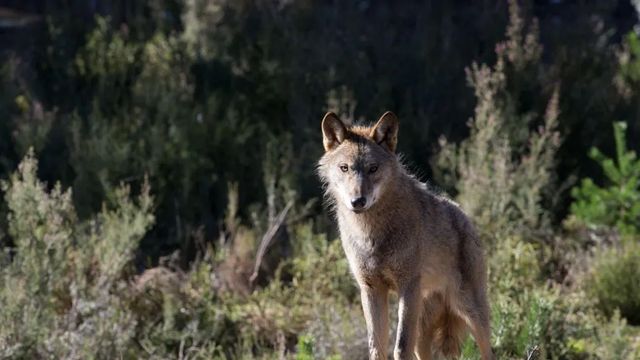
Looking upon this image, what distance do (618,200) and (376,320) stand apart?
12.2ft

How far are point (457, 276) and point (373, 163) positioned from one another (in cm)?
82

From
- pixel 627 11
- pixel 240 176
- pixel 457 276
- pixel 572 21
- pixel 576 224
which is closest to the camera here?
pixel 457 276

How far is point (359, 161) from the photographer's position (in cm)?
518

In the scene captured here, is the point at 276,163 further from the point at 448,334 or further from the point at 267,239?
the point at 448,334

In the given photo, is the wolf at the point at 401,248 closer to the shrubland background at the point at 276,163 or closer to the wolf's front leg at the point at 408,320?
the wolf's front leg at the point at 408,320

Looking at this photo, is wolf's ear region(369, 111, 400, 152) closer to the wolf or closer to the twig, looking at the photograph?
the wolf

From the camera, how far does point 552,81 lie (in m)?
9.98

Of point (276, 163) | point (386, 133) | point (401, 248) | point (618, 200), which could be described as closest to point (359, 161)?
point (386, 133)

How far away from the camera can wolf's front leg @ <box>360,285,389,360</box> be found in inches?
202

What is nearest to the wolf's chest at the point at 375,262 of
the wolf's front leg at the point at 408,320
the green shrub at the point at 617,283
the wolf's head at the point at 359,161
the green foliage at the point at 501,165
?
the wolf's front leg at the point at 408,320

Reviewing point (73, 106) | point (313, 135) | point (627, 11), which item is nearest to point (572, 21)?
point (627, 11)

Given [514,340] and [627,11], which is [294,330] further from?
[627,11]

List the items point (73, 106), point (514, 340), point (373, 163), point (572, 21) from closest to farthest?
point (373, 163), point (514, 340), point (73, 106), point (572, 21)

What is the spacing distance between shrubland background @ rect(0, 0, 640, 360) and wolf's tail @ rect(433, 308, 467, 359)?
0.41m
